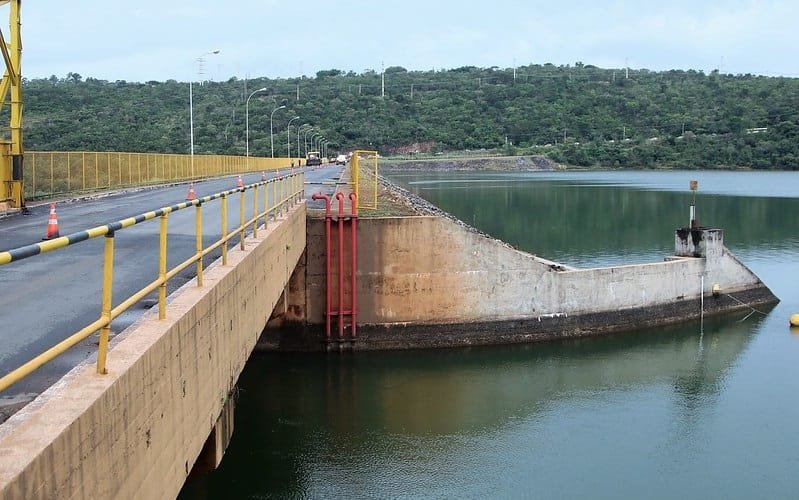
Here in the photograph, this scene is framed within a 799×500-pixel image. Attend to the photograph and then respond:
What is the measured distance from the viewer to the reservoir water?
586 inches

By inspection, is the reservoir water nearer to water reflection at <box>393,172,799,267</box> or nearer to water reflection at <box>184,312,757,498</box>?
water reflection at <box>184,312,757,498</box>

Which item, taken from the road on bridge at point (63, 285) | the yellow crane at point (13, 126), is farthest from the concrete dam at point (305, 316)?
the yellow crane at point (13, 126)

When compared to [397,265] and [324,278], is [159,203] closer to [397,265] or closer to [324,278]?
[324,278]

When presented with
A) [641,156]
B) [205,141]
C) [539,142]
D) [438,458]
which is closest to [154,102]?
[205,141]

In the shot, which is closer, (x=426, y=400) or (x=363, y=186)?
(x=426, y=400)

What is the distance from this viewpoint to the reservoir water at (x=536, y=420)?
14.9m

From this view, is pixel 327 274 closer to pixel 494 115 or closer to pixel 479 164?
pixel 479 164

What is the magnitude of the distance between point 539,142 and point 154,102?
71.8 m

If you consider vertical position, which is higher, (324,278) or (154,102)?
(154,102)

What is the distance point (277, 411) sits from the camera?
18.3 m

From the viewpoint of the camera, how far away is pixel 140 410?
533 centimetres

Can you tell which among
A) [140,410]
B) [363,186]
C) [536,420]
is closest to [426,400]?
[536,420]

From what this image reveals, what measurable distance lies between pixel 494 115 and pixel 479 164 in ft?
93.7

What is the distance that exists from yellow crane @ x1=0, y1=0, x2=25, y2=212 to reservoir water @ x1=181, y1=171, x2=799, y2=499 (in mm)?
6929
